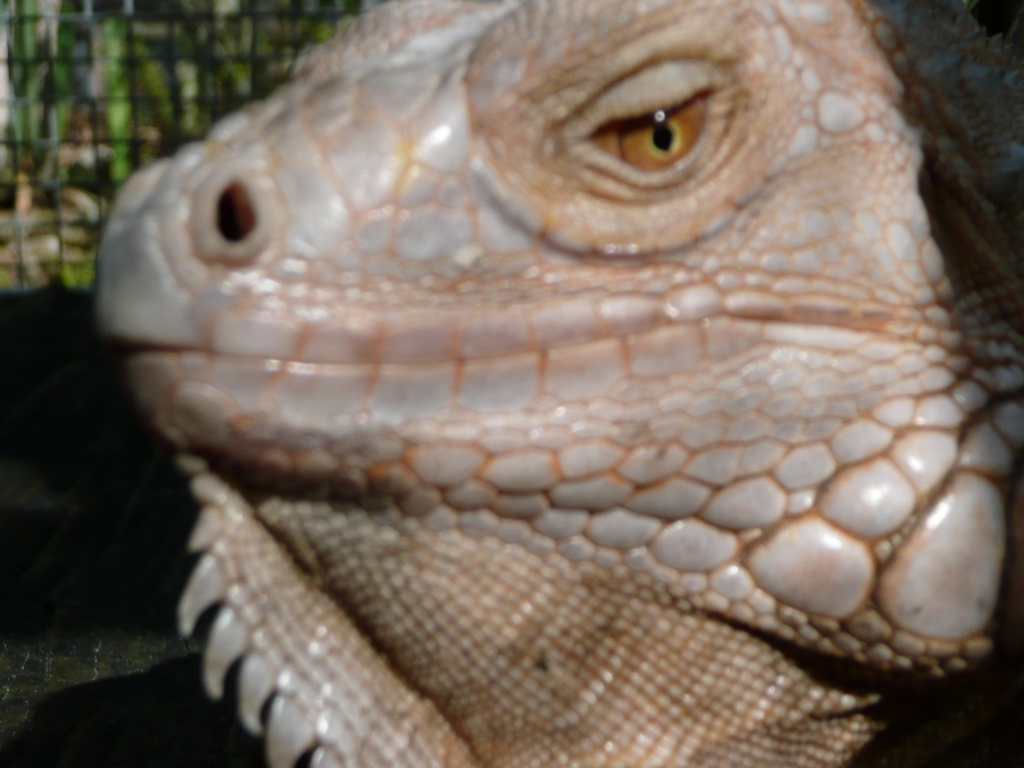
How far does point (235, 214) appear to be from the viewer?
137cm

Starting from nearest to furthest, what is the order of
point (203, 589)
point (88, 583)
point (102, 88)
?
point (203, 589)
point (88, 583)
point (102, 88)

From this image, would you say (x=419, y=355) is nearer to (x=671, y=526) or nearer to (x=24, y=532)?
(x=671, y=526)

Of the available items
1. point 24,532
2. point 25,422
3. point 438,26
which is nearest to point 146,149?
point 25,422

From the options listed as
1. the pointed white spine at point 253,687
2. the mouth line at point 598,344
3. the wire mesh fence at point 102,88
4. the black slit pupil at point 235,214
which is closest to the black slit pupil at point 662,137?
the mouth line at point 598,344

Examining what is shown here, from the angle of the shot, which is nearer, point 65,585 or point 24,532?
point 65,585

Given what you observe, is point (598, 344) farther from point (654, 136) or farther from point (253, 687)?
point (253, 687)

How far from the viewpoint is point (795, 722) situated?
159 centimetres

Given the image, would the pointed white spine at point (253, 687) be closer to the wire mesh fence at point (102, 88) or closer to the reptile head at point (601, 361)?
the reptile head at point (601, 361)

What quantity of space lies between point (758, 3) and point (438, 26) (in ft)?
1.41

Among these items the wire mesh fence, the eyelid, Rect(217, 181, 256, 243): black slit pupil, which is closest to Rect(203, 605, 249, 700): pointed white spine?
Rect(217, 181, 256, 243): black slit pupil

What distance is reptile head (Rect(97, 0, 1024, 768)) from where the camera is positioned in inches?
54.6

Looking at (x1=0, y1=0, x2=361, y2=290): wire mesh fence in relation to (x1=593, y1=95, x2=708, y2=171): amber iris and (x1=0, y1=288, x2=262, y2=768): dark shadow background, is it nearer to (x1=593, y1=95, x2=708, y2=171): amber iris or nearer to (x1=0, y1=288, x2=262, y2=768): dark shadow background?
(x1=0, y1=288, x2=262, y2=768): dark shadow background

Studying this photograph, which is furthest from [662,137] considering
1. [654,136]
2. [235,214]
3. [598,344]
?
[235,214]

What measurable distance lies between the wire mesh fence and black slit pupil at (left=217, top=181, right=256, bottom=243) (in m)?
5.15
